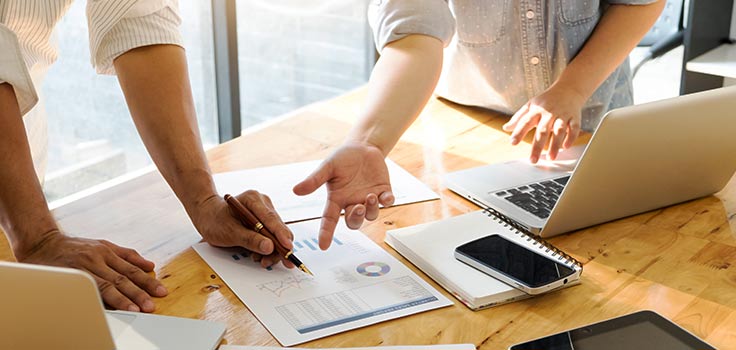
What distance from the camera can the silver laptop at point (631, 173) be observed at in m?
1.28

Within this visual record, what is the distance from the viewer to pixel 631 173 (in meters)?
1.35

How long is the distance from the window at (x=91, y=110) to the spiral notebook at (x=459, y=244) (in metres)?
1.90

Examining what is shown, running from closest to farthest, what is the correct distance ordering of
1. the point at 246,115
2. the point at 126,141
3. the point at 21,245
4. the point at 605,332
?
the point at 605,332
the point at 21,245
the point at 126,141
the point at 246,115

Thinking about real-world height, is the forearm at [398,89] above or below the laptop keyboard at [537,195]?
above

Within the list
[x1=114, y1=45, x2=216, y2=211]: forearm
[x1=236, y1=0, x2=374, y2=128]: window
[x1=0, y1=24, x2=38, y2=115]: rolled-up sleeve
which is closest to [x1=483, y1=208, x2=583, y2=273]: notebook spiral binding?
[x1=114, y1=45, x2=216, y2=211]: forearm

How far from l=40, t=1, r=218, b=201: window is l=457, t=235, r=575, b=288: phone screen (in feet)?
6.58

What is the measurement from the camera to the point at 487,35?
73.4 inches

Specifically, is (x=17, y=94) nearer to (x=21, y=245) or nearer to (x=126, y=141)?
(x=21, y=245)

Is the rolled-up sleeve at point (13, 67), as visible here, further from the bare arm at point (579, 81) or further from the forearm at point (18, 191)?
the bare arm at point (579, 81)

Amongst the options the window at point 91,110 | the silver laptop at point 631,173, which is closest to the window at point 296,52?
the window at point 91,110

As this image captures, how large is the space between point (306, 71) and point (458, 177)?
8.19ft

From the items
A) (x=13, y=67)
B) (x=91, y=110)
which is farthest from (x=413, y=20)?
(x=91, y=110)

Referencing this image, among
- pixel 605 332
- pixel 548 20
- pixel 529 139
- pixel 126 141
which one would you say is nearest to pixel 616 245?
pixel 605 332

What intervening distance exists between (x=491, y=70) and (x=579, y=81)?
0.21 m
